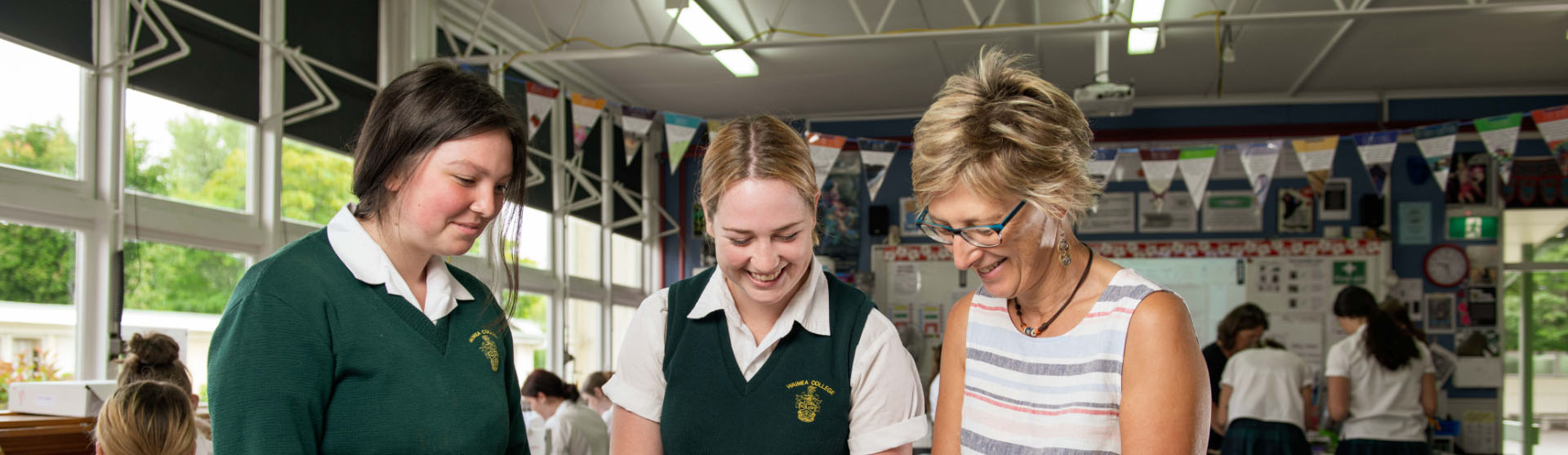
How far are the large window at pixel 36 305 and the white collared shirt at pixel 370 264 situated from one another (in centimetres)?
316

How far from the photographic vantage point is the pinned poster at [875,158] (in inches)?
247

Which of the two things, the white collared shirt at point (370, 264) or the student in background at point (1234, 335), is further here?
the student in background at point (1234, 335)

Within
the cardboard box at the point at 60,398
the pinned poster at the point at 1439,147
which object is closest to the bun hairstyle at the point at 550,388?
the cardboard box at the point at 60,398

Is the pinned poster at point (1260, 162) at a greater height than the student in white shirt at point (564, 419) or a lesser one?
greater

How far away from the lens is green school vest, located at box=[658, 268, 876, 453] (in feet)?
5.56

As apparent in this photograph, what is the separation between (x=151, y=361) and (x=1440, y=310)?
337 inches

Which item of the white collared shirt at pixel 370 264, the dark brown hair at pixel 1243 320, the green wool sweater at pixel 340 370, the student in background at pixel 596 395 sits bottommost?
the student in background at pixel 596 395

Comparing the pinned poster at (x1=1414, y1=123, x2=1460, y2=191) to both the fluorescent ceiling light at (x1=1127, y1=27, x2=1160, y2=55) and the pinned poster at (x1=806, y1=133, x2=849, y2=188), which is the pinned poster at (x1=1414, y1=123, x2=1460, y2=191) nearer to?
the fluorescent ceiling light at (x1=1127, y1=27, x2=1160, y2=55)

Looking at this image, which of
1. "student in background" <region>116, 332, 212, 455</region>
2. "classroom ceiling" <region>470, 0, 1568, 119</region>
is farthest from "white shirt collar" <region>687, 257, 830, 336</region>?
"classroom ceiling" <region>470, 0, 1568, 119</region>

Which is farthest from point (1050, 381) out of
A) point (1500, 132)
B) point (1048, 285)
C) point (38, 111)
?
point (1500, 132)

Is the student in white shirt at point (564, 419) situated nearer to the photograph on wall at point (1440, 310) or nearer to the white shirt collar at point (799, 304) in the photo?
the white shirt collar at point (799, 304)

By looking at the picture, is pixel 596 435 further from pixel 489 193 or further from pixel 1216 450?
pixel 489 193

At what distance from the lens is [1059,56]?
24.8 ft

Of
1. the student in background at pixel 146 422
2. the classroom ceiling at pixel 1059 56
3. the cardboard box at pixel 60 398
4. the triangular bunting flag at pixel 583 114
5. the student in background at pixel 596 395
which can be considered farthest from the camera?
the student in background at pixel 596 395
